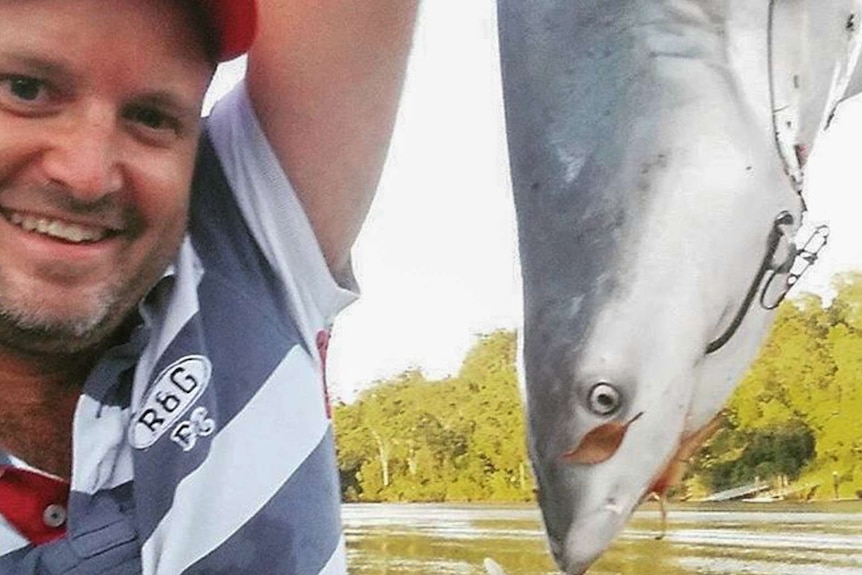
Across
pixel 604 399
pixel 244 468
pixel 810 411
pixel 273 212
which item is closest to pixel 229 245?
pixel 273 212

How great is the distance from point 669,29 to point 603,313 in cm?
16

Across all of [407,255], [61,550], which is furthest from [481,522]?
[61,550]

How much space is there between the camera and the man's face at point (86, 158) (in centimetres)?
62

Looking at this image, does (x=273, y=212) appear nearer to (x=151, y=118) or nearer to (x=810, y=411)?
(x=151, y=118)

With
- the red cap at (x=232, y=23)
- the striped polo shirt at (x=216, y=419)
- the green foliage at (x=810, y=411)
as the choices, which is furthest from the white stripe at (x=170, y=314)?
the green foliage at (x=810, y=411)

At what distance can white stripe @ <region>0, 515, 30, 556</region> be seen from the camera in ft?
2.10

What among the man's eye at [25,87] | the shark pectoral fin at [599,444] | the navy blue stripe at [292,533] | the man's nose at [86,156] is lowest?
the navy blue stripe at [292,533]

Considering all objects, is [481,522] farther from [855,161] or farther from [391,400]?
[855,161]

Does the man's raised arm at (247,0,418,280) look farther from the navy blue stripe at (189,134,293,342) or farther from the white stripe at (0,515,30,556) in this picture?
the white stripe at (0,515,30,556)

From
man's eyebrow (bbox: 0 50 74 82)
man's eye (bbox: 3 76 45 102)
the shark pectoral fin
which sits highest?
man's eyebrow (bbox: 0 50 74 82)

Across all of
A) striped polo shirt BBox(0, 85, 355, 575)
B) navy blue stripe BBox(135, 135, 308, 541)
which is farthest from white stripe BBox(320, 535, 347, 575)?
navy blue stripe BBox(135, 135, 308, 541)

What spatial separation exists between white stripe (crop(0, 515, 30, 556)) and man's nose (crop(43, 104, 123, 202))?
19 centimetres

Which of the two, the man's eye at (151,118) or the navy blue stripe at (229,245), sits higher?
the man's eye at (151,118)

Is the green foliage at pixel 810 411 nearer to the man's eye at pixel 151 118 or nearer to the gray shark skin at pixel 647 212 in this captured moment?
the gray shark skin at pixel 647 212
